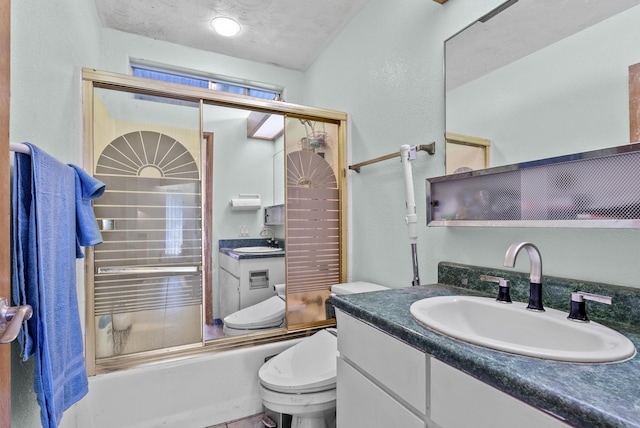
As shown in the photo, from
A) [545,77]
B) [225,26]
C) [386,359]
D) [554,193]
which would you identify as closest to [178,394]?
[386,359]

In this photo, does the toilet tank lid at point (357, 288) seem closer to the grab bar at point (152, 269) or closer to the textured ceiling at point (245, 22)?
the grab bar at point (152, 269)

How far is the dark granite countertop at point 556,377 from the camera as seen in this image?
0.47m

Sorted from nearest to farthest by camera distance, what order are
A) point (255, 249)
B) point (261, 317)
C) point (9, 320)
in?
1. point (9, 320)
2. point (261, 317)
3. point (255, 249)

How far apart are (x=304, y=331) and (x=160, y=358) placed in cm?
91

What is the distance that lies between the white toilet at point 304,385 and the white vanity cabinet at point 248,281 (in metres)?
A: 1.14

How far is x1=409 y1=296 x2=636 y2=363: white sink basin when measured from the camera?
0.65 metres

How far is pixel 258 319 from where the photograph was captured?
2.29m

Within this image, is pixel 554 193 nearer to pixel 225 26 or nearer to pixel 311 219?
pixel 311 219

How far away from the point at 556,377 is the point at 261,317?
2.05 m

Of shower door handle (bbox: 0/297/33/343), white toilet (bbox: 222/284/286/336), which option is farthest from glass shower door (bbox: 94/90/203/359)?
shower door handle (bbox: 0/297/33/343)

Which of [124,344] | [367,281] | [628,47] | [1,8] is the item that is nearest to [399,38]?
[628,47]

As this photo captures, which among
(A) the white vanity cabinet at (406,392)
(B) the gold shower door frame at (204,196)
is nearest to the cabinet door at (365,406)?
(A) the white vanity cabinet at (406,392)

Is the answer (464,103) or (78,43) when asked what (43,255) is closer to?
(78,43)

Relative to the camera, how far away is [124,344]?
1.74 m
